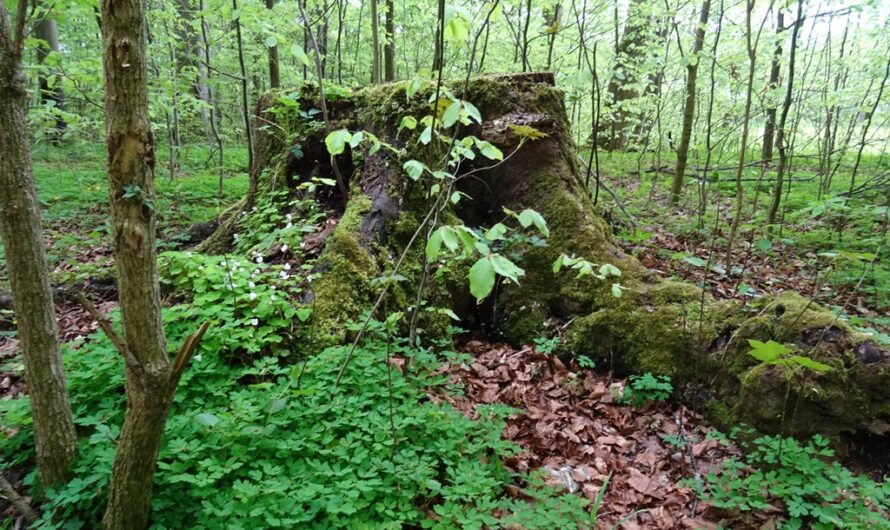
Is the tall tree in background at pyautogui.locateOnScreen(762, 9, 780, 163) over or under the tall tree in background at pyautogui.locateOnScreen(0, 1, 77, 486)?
over

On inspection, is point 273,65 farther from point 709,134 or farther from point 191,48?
point 709,134

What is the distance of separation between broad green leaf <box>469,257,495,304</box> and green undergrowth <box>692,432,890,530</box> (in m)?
1.83

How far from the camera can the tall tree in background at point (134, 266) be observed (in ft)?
5.27

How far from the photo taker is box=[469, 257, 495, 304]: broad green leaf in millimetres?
1624

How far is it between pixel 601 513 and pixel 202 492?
2.07 m

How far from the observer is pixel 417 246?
423 centimetres

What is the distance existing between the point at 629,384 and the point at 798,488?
1214 mm

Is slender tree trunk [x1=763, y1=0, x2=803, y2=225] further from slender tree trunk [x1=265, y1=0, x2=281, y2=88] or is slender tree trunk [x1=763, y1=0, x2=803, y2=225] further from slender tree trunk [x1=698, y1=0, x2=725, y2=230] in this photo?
slender tree trunk [x1=265, y1=0, x2=281, y2=88]

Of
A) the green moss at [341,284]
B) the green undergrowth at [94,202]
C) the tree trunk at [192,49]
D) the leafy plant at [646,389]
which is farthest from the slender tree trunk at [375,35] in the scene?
the leafy plant at [646,389]

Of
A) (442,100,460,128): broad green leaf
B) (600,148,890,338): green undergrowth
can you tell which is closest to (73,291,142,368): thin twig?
(442,100,460,128): broad green leaf

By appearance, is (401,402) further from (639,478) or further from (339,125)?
(339,125)

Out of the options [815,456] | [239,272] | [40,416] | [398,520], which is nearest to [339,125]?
[239,272]

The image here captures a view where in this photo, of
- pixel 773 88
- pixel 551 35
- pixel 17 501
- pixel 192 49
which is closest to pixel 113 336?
pixel 17 501

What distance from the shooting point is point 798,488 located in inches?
89.9
